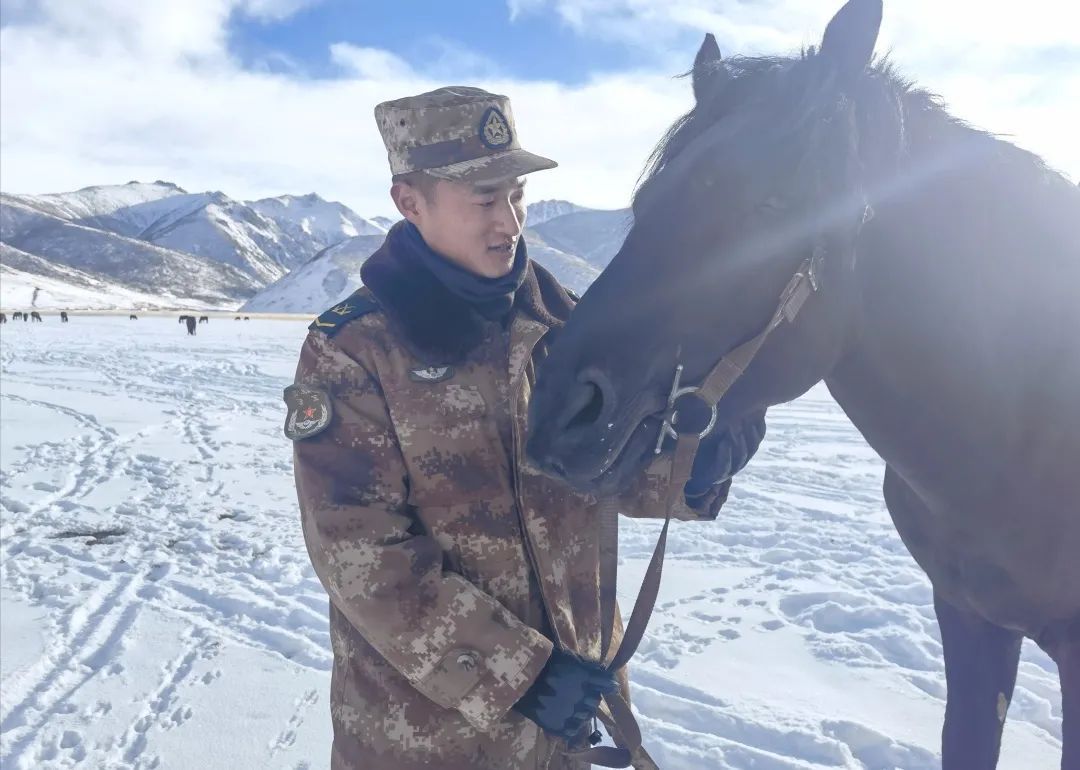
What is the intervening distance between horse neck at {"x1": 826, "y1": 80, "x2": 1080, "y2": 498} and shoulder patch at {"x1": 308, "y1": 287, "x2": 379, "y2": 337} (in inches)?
43.8

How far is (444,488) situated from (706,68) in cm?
117

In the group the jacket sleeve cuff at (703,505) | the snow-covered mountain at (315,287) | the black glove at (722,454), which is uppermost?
the black glove at (722,454)

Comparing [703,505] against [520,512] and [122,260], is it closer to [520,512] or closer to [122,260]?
[520,512]

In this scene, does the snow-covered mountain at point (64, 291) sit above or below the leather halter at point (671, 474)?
below

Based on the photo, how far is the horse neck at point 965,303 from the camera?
1.66 meters

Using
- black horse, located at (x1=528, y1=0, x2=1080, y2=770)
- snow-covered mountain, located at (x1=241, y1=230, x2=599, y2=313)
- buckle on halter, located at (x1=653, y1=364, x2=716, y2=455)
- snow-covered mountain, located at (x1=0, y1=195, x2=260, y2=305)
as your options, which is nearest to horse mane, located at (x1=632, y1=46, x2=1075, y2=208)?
black horse, located at (x1=528, y1=0, x2=1080, y2=770)

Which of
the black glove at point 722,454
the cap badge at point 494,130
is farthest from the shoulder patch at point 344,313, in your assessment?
the black glove at point 722,454

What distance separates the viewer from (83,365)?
56.0 feet

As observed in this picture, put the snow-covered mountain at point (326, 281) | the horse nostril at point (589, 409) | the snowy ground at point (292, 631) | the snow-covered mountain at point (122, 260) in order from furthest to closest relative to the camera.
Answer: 1. the snow-covered mountain at point (122, 260)
2. the snow-covered mountain at point (326, 281)
3. the snowy ground at point (292, 631)
4. the horse nostril at point (589, 409)

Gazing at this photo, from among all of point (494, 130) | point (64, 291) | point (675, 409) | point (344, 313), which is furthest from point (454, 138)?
point (64, 291)

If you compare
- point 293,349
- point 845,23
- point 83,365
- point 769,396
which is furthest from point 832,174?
Result: point 293,349

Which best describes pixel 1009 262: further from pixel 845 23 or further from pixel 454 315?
pixel 454 315

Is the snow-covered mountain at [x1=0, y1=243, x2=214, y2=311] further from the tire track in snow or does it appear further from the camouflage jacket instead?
the camouflage jacket

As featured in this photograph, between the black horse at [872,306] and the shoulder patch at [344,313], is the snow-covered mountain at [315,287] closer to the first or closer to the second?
the shoulder patch at [344,313]
